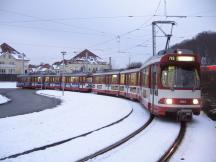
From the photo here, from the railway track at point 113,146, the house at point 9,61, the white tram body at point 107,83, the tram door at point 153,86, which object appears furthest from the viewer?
the house at point 9,61

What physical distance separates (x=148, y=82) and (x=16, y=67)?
105688 mm

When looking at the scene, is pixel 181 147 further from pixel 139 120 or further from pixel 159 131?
pixel 139 120

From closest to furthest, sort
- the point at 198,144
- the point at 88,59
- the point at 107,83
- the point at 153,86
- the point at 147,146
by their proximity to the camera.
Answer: the point at 147,146
the point at 198,144
the point at 153,86
the point at 107,83
the point at 88,59

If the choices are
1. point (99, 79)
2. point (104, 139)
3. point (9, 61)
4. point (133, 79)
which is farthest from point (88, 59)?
point (104, 139)

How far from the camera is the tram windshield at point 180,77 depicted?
14008 mm

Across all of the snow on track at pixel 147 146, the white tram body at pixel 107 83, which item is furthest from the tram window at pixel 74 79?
the snow on track at pixel 147 146

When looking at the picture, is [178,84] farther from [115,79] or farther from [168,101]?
[115,79]

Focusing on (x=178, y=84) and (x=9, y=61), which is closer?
(x=178, y=84)

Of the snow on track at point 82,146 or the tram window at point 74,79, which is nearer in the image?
the snow on track at point 82,146

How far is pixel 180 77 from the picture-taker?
14039mm

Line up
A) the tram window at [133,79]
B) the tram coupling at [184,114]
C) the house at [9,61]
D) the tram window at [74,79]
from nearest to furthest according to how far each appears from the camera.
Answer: the tram coupling at [184,114] → the tram window at [133,79] → the tram window at [74,79] → the house at [9,61]

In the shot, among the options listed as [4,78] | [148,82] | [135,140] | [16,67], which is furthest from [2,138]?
[16,67]

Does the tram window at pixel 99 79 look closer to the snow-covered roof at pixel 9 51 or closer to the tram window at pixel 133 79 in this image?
the tram window at pixel 133 79

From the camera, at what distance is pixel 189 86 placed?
1404 cm
